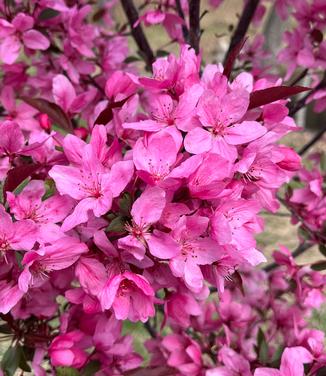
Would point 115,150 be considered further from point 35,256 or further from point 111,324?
point 111,324

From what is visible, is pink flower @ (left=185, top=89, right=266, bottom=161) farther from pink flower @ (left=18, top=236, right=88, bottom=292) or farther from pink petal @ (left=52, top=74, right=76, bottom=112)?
pink petal @ (left=52, top=74, right=76, bottom=112)

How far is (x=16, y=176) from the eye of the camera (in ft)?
3.35

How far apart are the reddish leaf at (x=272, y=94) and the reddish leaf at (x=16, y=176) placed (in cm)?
39

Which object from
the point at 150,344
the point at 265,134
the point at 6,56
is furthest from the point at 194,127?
the point at 150,344

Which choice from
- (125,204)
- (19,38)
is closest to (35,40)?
(19,38)

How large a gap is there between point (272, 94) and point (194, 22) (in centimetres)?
74

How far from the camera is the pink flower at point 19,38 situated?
1.54 metres

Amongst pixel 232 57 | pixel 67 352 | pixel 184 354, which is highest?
pixel 232 57

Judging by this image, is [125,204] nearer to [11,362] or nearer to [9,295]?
[9,295]

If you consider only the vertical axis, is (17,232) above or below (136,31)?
above

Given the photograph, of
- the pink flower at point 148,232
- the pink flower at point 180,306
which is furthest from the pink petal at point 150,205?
the pink flower at point 180,306

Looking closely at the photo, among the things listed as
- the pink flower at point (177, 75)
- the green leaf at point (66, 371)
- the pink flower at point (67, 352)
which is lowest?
the green leaf at point (66, 371)

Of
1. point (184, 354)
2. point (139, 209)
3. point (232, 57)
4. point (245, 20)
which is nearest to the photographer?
point (139, 209)

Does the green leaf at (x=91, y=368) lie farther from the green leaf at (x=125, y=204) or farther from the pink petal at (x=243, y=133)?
the pink petal at (x=243, y=133)
